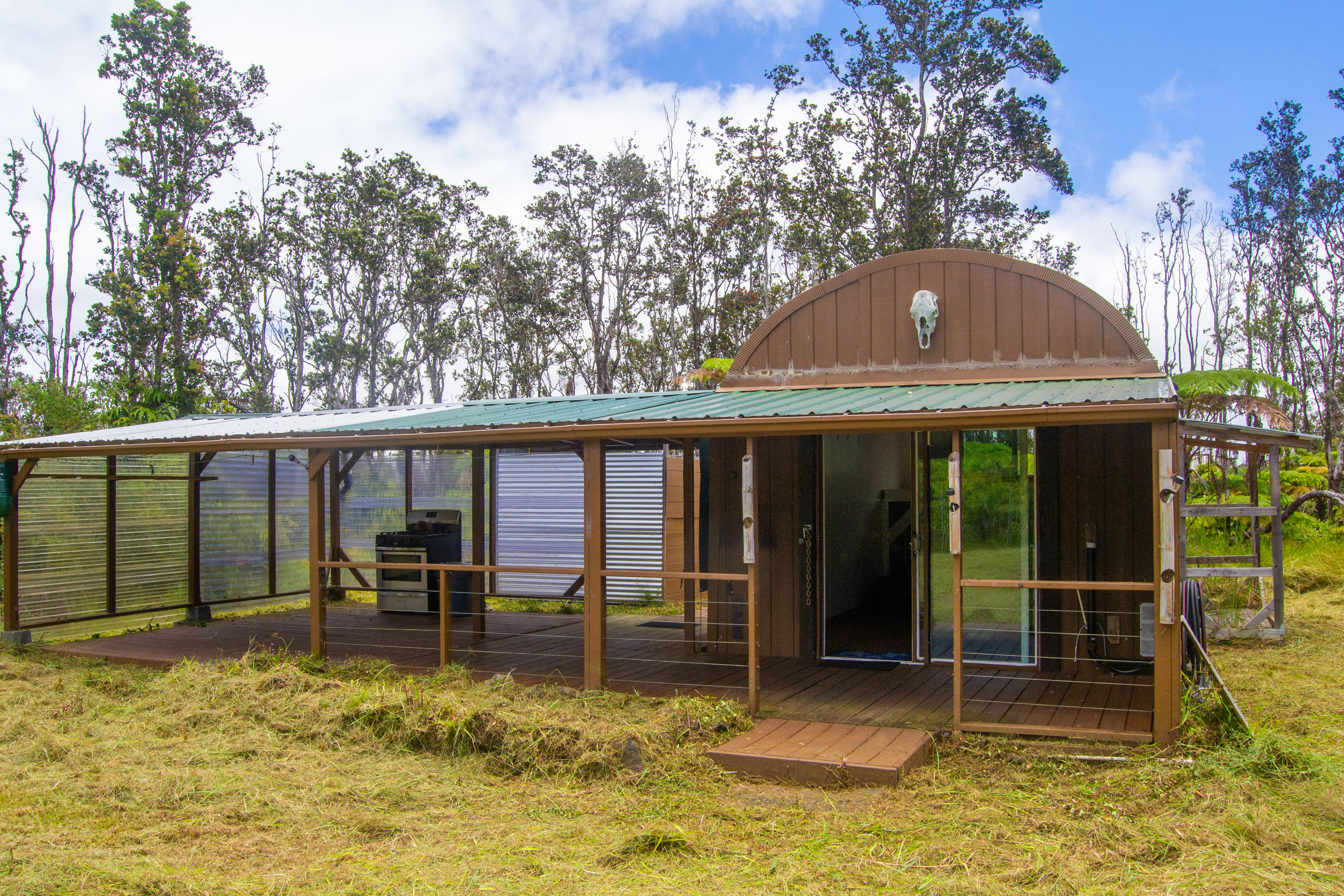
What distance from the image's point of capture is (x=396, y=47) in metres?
21.4

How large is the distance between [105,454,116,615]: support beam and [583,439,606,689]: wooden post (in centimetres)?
603

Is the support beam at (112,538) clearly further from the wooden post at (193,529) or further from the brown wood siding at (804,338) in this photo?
the brown wood siding at (804,338)

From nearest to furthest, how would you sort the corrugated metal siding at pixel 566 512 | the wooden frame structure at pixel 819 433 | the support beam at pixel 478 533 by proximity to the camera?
1. the wooden frame structure at pixel 819 433
2. the support beam at pixel 478 533
3. the corrugated metal siding at pixel 566 512

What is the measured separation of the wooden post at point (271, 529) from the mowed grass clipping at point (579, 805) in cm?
473

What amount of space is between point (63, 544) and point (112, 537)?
18.4 inches

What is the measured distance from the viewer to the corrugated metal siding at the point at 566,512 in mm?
11305

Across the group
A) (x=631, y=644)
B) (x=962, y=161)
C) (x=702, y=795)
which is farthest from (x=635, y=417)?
(x=962, y=161)

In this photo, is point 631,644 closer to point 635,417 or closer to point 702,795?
point 635,417

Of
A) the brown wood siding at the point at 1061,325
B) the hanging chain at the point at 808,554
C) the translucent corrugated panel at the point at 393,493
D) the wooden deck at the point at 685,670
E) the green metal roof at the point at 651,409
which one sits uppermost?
the brown wood siding at the point at 1061,325

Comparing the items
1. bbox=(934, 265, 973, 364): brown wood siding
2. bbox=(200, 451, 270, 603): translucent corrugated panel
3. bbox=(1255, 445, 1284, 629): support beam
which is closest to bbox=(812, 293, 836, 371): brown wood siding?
bbox=(934, 265, 973, 364): brown wood siding

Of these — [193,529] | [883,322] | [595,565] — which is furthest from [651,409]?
[193,529]

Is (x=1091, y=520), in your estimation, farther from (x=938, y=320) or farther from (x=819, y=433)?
(x=819, y=433)

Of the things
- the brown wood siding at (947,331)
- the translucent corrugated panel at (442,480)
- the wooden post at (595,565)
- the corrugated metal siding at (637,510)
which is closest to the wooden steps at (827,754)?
the wooden post at (595,565)

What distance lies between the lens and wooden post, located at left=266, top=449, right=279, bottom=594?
1153 cm
